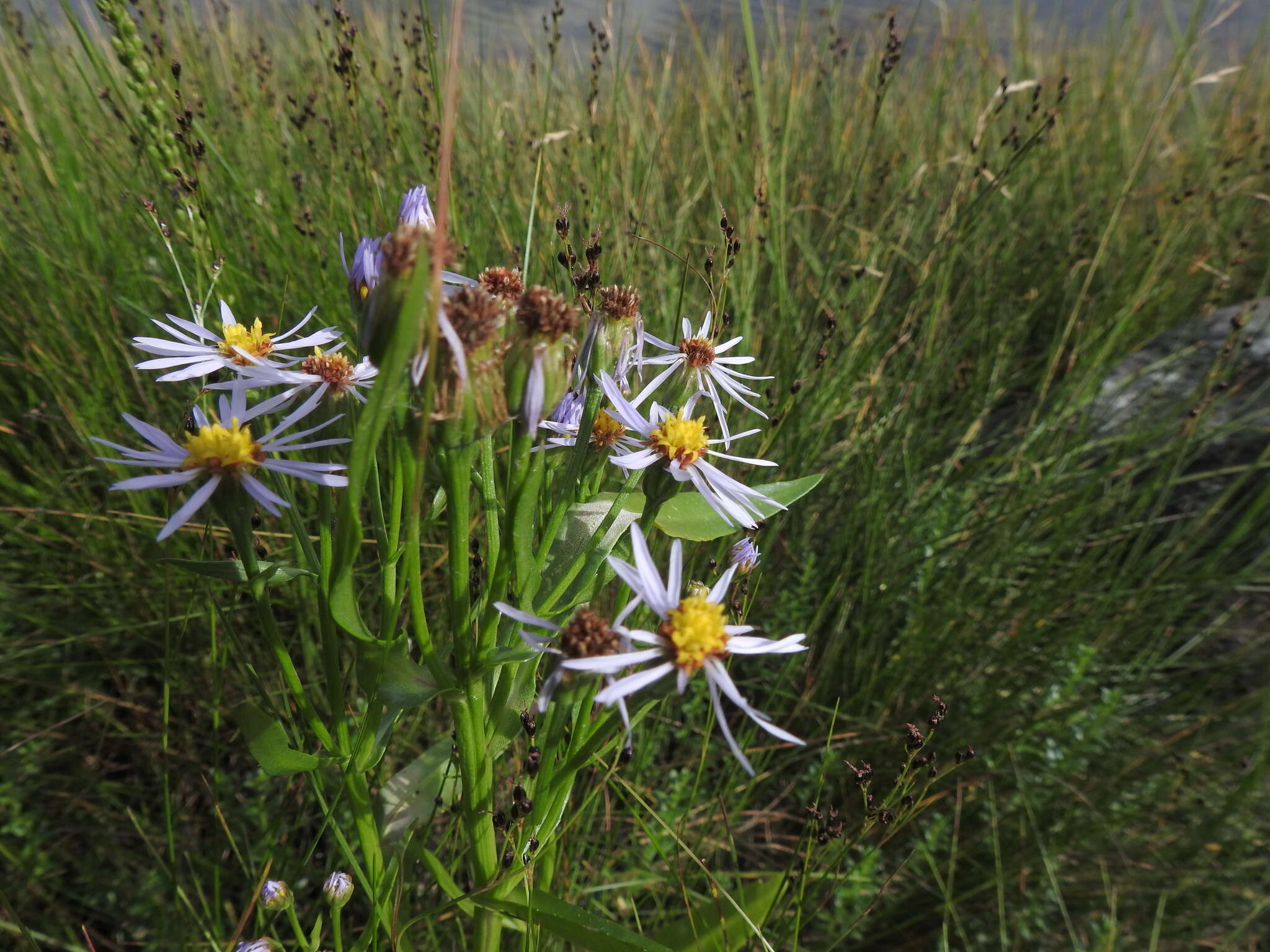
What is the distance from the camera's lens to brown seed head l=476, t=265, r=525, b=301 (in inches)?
35.3

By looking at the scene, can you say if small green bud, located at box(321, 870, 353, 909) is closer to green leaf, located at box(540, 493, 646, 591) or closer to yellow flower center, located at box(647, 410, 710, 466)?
green leaf, located at box(540, 493, 646, 591)

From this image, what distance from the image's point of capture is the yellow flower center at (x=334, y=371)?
0.93 m

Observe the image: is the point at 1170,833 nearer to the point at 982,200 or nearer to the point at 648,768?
the point at 648,768

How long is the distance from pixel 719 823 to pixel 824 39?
3210 mm

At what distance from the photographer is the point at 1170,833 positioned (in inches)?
68.2

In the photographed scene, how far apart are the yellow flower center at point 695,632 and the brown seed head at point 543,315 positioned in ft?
0.91

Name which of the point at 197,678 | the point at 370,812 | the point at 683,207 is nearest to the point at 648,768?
the point at 370,812

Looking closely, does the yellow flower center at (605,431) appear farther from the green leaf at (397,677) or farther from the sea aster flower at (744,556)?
the green leaf at (397,677)

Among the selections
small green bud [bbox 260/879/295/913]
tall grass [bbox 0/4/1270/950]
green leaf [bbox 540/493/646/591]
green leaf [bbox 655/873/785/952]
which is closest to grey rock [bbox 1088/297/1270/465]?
tall grass [bbox 0/4/1270/950]

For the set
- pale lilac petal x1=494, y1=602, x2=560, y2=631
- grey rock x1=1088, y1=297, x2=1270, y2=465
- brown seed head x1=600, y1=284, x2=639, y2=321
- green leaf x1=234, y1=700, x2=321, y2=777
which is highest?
brown seed head x1=600, y1=284, x2=639, y2=321

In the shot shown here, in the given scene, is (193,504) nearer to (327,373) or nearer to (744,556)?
(327,373)

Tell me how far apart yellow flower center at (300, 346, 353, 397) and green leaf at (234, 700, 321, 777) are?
0.35 metres

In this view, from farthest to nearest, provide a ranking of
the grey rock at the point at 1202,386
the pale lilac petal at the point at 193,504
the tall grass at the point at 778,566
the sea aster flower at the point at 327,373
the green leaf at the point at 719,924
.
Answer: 1. the grey rock at the point at 1202,386
2. the tall grass at the point at 778,566
3. the green leaf at the point at 719,924
4. the sea aster flower at the point at 327,373
5. the pale lilac petal at the point at 193,504

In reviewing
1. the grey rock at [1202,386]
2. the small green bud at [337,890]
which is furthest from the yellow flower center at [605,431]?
the grey rock at [1202,386]
